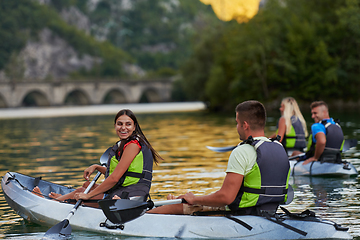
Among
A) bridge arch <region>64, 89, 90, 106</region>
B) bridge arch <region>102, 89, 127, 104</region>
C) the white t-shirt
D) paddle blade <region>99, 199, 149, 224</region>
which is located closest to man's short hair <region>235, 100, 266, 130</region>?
the white t-shirt

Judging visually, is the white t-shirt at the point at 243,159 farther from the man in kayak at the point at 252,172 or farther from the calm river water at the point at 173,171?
the calm river water at the point at 173,171

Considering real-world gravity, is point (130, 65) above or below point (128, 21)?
below

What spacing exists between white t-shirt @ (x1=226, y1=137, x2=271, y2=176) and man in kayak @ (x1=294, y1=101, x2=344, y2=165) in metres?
5.06

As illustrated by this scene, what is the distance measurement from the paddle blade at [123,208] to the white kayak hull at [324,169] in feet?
18.4

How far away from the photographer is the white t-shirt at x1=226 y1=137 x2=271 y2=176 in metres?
5.20

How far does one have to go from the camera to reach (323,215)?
291 inches

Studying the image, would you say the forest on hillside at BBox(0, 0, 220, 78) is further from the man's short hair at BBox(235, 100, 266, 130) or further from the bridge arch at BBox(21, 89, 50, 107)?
the man's short hair at BBox(235, 100, 266, 130)

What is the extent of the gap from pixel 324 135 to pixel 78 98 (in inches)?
3813

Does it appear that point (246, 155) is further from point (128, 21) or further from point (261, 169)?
point (128, 21)

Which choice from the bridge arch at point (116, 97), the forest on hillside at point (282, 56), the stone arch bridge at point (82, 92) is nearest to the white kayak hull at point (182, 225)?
the forest on hillside at point (282, 56)

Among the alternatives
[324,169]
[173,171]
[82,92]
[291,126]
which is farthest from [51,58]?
[324,169]

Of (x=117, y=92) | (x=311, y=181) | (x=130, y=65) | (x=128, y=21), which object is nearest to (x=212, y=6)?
(x=128, y=21)

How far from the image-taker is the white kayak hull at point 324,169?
34.2 ft

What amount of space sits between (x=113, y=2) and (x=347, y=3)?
12191cm
